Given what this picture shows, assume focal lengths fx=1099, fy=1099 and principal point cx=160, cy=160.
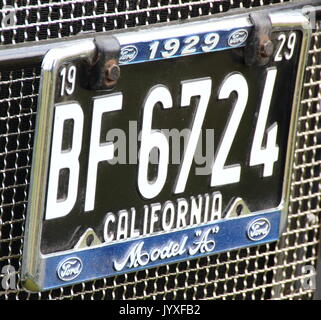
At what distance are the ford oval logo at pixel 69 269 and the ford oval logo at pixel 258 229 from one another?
0.52 metres

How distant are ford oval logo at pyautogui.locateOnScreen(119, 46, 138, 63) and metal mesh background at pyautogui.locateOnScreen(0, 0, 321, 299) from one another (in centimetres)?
18

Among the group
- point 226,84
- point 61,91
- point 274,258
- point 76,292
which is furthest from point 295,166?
point 61,91

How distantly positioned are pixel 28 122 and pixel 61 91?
0.73ft

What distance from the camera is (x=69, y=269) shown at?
2480mm

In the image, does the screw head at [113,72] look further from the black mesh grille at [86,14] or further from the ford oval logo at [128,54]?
the black mesh grille at [86,14]

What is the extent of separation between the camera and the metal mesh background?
2.51 m

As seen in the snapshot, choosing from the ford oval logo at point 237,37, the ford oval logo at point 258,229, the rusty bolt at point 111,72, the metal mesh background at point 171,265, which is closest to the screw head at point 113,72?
the rusty bolt at point 111,72

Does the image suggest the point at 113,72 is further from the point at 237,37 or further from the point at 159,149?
the point at 237,37

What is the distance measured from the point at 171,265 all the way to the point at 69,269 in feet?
1.50

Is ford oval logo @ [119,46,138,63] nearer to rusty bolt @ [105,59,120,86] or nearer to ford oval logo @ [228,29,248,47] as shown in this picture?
rusty bolt @ [105,59,120,86]

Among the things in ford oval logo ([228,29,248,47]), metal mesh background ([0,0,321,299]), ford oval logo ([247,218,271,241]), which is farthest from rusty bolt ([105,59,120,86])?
ford oval logo ([247,218,271,241])

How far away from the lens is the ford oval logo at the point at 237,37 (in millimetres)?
2609

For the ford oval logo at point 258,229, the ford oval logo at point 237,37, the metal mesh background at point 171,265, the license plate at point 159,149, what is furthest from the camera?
the ford oval logo at point 258,229
